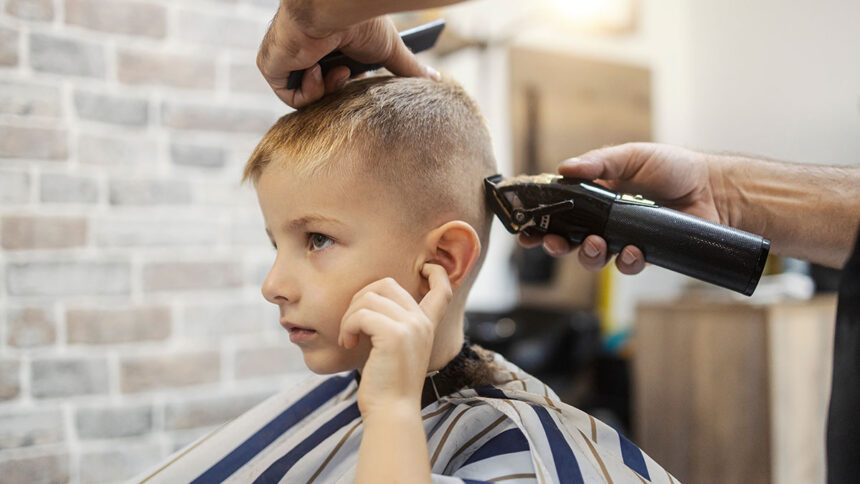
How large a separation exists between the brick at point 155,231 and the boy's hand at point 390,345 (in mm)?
930

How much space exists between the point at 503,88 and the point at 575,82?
19.9 inches

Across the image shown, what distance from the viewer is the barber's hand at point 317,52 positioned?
858mm

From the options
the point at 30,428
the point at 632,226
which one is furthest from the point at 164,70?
the point at 632,226

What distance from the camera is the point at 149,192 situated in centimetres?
152

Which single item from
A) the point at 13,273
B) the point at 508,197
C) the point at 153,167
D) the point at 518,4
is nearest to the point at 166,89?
the point at 153,167

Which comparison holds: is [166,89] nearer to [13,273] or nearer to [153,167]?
[153,167]

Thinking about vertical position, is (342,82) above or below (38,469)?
above

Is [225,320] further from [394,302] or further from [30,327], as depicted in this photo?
[394,302]

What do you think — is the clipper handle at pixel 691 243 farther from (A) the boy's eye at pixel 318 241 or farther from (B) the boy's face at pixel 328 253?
(A) the boy's eye at pixel 318 241

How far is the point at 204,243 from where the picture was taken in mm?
1590

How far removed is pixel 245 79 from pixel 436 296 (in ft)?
3.50

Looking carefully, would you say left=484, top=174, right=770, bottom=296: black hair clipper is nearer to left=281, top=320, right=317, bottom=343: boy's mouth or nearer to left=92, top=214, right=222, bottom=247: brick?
left=281, top=320, right=317, bottom=343: boy's mouth

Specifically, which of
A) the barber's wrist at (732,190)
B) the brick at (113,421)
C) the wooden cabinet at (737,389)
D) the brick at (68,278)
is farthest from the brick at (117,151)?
the wooden cabinet at (737,389)

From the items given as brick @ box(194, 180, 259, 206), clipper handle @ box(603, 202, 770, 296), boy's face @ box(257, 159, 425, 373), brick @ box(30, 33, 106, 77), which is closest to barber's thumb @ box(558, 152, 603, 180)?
clipper handle @ box(603, 202, 770, 296)
